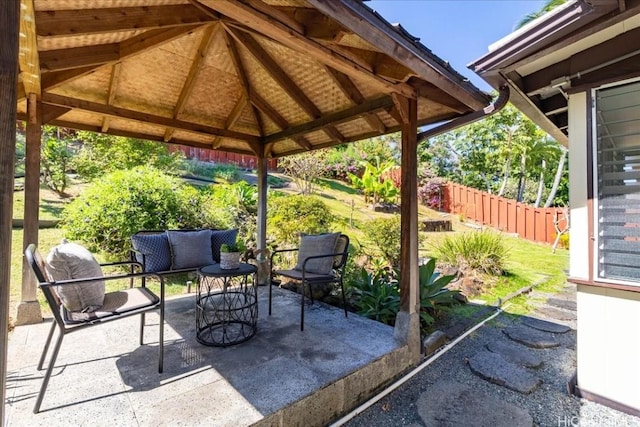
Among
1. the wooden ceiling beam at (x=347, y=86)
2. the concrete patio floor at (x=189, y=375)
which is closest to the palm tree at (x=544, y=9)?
the wooden ceiling beam at (x=347, y=86)

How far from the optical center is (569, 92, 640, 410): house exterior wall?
2.44 metres

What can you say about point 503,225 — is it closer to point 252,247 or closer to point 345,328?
point 252,247

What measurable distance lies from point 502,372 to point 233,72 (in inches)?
175

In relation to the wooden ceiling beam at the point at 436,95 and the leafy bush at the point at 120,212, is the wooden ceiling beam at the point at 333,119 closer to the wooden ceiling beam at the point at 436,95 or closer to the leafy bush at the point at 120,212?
the wooden ceiling beam at the point at 436,95

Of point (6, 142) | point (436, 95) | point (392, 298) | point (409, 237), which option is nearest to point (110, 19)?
point (6, 142)

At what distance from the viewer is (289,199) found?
6754 millimetres

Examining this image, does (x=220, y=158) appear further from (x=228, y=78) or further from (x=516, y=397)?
(x=516, y=397)

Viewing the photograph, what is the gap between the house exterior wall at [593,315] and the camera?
244 cm

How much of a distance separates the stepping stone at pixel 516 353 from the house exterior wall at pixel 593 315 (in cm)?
52

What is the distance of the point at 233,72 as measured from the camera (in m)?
4.00

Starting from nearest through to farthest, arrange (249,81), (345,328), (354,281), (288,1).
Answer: (288,1), (345,328), (249,81), (354,281)

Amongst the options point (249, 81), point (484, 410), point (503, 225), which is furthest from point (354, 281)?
point (503, 225)

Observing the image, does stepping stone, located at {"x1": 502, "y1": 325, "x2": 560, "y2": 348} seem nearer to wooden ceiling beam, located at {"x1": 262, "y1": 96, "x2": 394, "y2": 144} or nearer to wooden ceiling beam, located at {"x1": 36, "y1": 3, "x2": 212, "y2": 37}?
wooden ceiling beam, located at {"x1": 262, "y1": 96, "x2": 394, "y2": 144}

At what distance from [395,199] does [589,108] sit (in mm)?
10102
